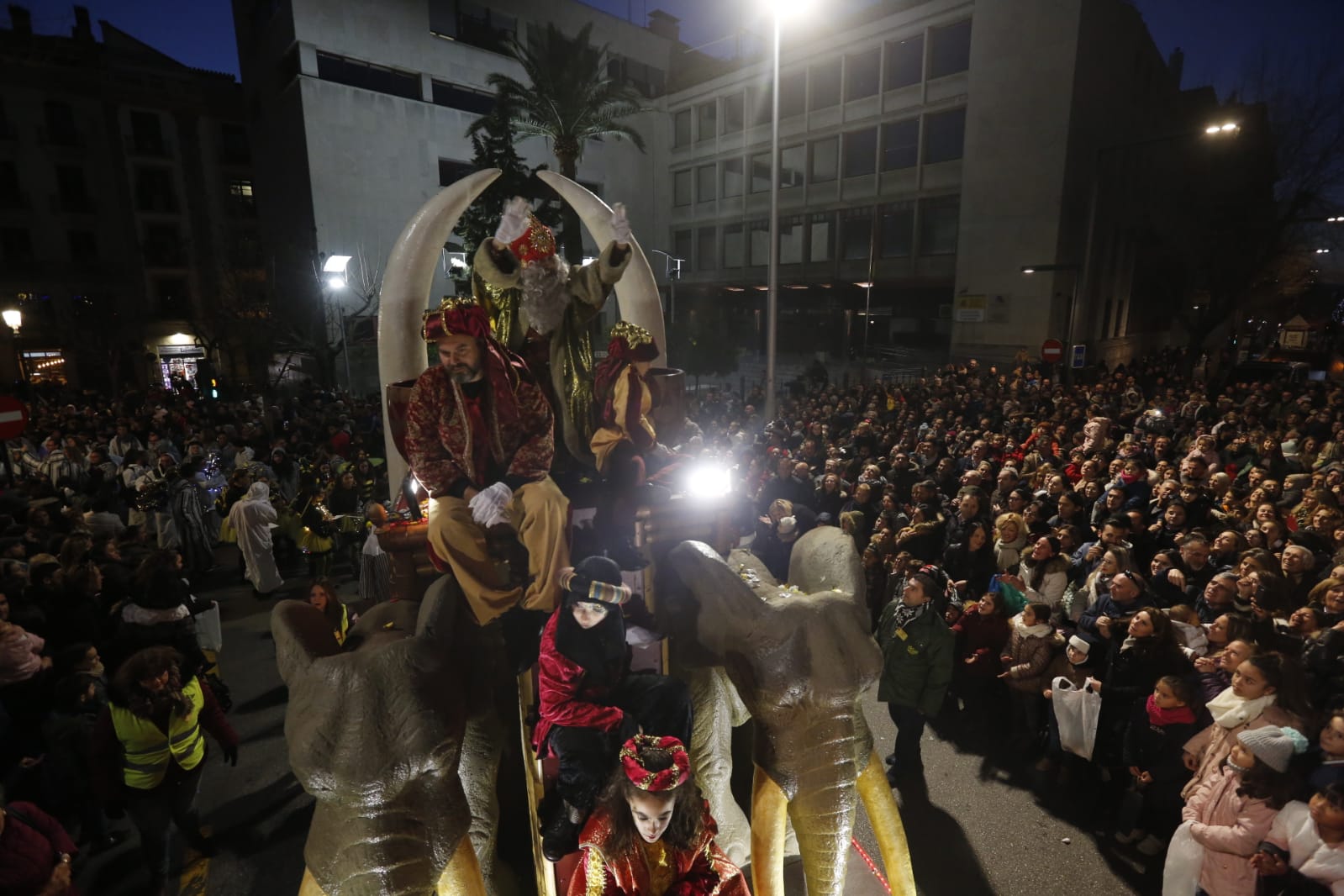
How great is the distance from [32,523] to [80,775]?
4063mm

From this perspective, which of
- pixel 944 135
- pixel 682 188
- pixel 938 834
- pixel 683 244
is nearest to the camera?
pixel 938 834

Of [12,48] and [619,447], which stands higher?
[12,48]

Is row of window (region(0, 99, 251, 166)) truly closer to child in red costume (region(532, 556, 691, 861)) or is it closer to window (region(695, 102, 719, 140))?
window (region(695, 102, 719, 140))

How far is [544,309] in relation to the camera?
448cm

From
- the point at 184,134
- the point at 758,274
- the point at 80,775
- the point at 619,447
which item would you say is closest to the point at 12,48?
the point at 184,134

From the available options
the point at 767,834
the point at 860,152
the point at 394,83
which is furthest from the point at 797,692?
the point at 394,83

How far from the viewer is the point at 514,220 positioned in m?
4.18

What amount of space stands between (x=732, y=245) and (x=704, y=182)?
13.0 ft

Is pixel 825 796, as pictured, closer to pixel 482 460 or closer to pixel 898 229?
pixel 482 460

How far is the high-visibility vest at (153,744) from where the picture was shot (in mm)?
4598

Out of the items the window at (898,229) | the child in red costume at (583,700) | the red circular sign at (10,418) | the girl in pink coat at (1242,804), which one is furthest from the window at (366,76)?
the girl in pink coat at (1242,804)

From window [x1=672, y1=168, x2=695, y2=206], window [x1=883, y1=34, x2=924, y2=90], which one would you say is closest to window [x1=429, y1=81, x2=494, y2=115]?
window [x1=672, y1=168, x2=695, y2=206]

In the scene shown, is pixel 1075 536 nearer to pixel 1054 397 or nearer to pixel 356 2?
pixel 1054 397

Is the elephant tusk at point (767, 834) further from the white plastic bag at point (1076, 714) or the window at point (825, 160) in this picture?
the window at point (825, 160)
